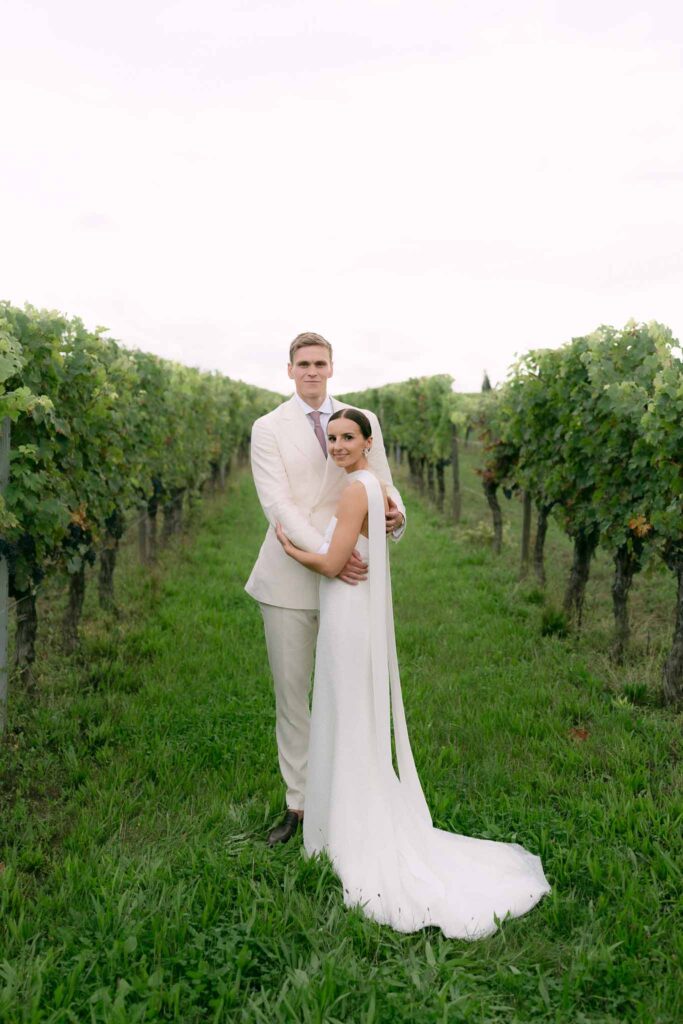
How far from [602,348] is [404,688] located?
11.2 ft

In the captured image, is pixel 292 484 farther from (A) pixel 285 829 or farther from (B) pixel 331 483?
(A) pixel 285 829

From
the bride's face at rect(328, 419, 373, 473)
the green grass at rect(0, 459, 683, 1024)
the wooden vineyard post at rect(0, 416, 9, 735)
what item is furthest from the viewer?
the wooden vineyard post at rect(0, 416, 9, 735)

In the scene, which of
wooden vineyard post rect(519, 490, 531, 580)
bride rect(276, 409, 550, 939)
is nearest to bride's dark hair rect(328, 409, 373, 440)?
bride rect(276, 409, 550, 939)

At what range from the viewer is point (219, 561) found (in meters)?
9.52

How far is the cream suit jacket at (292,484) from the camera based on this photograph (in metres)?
3.14

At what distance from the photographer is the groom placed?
10.3ft

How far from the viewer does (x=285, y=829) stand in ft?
10.5

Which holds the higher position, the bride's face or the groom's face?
the groom's face

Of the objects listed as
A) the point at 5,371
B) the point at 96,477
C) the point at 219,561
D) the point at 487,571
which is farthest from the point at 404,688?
the point at 219,561

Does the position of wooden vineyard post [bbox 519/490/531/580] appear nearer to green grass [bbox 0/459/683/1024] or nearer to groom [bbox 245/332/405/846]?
green grass [bbox 0/459/683/1024]

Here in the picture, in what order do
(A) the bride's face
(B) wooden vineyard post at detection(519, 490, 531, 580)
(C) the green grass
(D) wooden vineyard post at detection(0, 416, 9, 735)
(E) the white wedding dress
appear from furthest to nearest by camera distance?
1. (B) wooden vineyard post at detection(519, 490, 531, 580)
2. (D) wooden vineyard post at detection(0, 416, 9, 735)
3. (A) the bride's face
4. (E) the white wedding dress
5. (C) the green grass

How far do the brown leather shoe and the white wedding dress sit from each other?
15cm

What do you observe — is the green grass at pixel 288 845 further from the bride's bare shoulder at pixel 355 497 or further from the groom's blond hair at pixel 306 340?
the groom's blond hair at pixel 306 340

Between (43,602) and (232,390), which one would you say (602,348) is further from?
(232,390)
